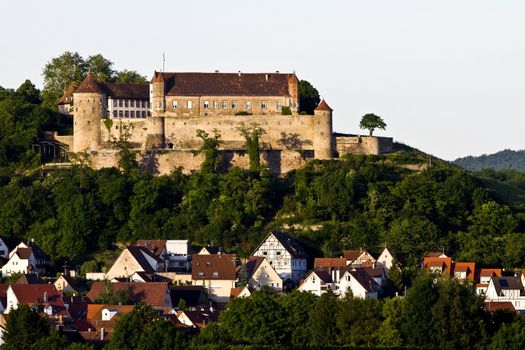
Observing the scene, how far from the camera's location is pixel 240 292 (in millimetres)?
72688

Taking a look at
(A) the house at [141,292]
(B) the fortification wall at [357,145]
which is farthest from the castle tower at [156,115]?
(A) the house at [141,292]

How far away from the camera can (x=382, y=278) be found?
73.9 m

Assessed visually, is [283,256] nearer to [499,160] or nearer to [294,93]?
[294,93]

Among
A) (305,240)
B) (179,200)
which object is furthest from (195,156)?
(305,240)

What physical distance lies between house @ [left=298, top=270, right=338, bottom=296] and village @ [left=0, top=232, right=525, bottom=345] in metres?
0.04

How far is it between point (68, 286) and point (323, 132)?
16.1m

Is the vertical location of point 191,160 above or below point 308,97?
below

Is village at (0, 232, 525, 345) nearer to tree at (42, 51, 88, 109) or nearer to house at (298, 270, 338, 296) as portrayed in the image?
house at (298, 270, 338, 296)

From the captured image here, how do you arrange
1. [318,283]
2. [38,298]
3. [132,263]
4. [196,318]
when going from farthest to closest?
1. [132,263]
2. [318,283]
3. [38,298]
4. [196,318]

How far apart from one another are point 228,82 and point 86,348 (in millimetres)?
31151

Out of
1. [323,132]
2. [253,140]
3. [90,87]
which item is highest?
[90,87]

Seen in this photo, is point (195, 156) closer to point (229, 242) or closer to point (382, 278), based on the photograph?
point (229, 242)

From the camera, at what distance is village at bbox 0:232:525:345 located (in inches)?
2697

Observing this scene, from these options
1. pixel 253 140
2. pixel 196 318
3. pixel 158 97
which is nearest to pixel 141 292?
pixel 196 318
